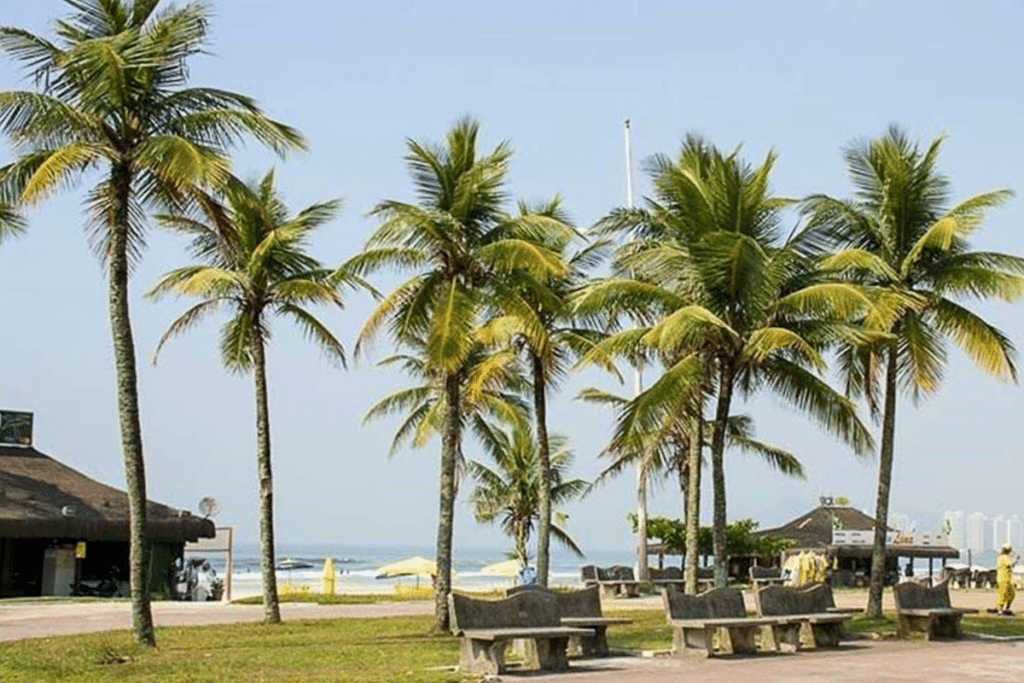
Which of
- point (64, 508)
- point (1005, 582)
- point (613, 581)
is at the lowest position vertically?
point (1005, 582)

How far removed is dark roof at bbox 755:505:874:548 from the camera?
176 feet

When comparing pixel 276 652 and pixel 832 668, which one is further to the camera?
pixel 276 652

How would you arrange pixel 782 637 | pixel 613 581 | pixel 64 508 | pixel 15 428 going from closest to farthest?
pixel 782 637 < pixel 613 581 < pixel 64 508 < pixel 15 428

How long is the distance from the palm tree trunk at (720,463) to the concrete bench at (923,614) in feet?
9.09

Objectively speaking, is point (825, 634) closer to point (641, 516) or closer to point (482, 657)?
point (482, 657)

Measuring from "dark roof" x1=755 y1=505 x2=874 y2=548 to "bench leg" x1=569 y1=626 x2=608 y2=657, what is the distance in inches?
1360

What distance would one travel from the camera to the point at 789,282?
23.7 meters

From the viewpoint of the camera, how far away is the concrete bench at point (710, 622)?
18.4 m

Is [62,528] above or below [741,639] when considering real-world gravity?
above

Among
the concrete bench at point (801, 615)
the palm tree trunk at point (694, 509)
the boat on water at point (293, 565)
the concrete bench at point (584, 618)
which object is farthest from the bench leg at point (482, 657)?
the boat on water at point (293, 565)

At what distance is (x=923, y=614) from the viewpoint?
21.0 meters

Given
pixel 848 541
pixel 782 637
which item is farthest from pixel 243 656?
pixel 848 541

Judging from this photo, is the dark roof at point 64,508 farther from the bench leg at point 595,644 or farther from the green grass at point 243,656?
the bench leg at point 595,644

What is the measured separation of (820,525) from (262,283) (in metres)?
34.2
